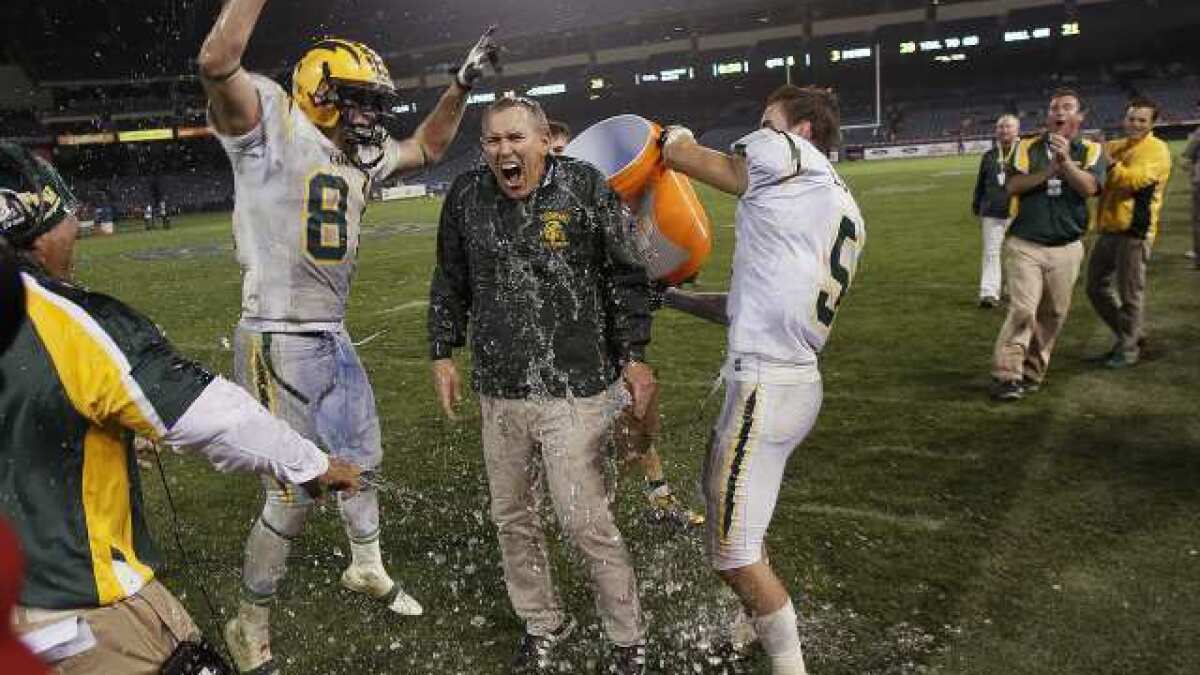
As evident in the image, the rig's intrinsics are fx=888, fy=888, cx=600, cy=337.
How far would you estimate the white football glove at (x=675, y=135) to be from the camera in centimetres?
325

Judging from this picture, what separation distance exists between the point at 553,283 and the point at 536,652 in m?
1.50

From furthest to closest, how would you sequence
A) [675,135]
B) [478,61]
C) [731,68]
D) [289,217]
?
[731,68]
[478,61]
[289,217]
[675,135]

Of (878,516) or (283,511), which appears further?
(878,516)

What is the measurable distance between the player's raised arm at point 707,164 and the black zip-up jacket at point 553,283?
367mm

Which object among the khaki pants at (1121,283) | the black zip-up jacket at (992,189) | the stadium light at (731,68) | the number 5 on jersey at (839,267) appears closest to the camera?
the number 5 on jersey at (839,267)

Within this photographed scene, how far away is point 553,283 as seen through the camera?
3473mm

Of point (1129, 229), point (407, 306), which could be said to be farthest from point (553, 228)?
point (407, 306)

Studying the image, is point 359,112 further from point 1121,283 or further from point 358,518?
point 1121,283

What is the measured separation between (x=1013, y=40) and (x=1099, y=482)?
5729 cm

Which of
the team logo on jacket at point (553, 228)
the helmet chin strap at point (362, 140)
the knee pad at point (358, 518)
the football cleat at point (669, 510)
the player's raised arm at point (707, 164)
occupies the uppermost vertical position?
the helmet chin strap at point (362, 140)

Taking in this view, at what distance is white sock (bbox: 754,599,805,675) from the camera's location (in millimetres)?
3100

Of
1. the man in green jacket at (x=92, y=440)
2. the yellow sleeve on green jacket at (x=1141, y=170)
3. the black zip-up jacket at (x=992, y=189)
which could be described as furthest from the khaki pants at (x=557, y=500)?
the black zip-up jacket at (x=992, y=189)

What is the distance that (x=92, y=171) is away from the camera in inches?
2071

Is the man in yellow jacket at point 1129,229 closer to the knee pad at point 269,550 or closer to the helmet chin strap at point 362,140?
the helmet chin strap at point 362,140
